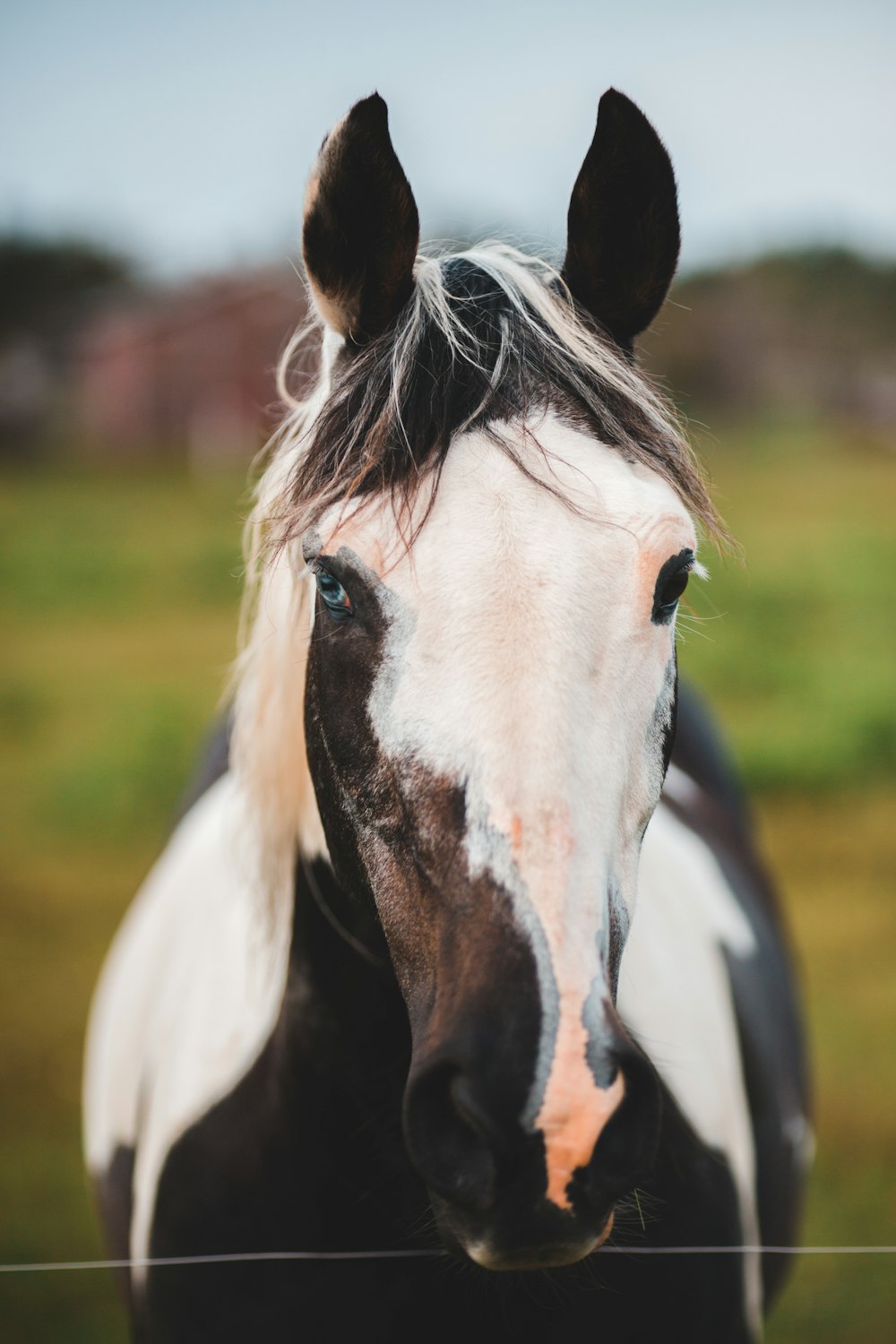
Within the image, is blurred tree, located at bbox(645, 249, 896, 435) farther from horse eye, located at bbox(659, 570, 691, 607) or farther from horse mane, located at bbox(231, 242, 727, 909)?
horse eye, located at bbox(659, 570, 691, 607)

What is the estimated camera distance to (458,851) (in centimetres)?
98

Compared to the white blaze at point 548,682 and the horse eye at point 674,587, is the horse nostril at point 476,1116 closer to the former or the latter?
the white blaze at point 548,682

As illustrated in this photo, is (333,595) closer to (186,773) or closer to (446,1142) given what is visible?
(446,1142)

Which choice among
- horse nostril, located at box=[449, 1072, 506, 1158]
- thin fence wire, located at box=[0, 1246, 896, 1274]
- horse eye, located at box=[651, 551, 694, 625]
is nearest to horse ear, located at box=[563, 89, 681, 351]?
horse eye, located at box=[651, 551, 694, 625]

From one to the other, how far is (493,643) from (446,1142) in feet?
1.41

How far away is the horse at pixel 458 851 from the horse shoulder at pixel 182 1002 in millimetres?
10

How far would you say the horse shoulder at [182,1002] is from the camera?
59.3 inches

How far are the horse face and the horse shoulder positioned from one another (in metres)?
0.37

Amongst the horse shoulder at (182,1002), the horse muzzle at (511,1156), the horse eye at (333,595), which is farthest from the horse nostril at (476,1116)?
the horse shoulder at (182,1002)

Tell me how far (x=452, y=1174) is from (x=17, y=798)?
5.98 meters

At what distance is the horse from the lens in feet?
3.02

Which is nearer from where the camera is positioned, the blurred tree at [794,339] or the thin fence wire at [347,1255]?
the thin fence wire at [347,1255]

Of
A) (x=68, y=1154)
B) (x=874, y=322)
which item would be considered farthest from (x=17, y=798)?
(x=874, y=322)

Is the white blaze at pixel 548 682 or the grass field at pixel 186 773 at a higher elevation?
the white blaze at pixel 548 682
